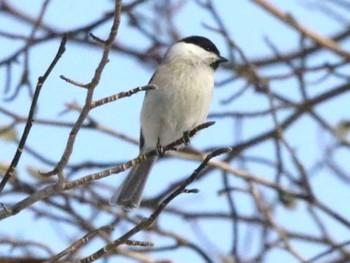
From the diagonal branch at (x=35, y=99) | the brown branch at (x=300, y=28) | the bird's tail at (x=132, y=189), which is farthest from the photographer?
the bird's tail at (x=132, y=189)

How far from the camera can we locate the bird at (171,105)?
3312mm

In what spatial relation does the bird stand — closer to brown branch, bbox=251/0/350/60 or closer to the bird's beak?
the bird's beak

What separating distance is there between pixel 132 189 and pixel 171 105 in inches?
15.0

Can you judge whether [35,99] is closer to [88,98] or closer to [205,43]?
[88,98]

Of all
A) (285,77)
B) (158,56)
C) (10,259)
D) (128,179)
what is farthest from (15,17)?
(10,259)

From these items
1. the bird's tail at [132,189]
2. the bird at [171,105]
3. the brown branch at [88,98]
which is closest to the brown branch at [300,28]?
the bird at [171,105]

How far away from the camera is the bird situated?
331 centimetres

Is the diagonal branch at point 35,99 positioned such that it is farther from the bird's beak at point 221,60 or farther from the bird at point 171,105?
the bird's beak at point 221,60

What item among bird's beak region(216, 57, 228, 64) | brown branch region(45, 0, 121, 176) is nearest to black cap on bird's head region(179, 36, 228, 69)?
bird's beak region(216, 57, 228, 64)

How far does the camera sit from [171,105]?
3303 millimetres

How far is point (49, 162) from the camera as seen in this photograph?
11.4 ft

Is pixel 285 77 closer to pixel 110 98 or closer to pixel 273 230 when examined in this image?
pixel 273 230

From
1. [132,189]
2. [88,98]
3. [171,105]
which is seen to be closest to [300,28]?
[171,105]

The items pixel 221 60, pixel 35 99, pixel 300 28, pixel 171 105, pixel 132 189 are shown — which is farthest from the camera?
pixel 221 60
